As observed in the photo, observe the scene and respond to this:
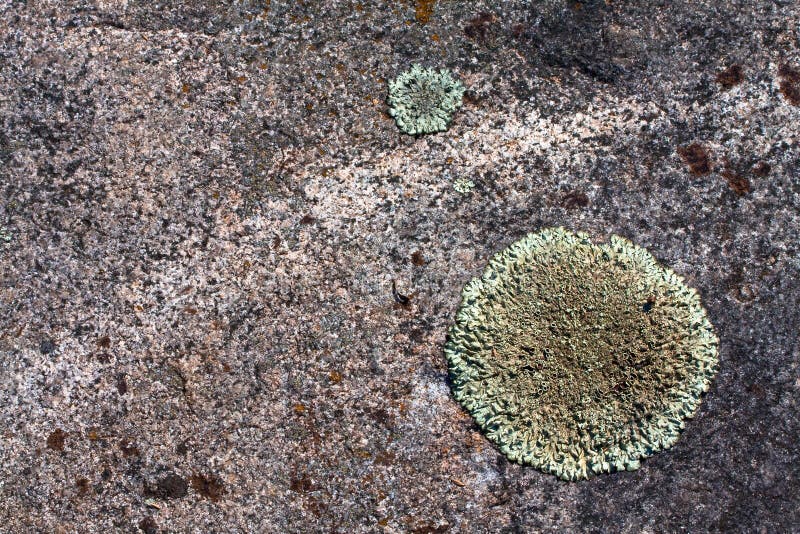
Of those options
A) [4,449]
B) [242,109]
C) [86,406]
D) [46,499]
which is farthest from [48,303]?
[242,109]

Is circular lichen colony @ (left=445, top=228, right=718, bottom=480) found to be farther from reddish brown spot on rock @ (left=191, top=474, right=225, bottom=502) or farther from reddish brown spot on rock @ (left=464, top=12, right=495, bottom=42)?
reddish brown spot on rock @ (left=191, top=474, right=225, bottom=502)

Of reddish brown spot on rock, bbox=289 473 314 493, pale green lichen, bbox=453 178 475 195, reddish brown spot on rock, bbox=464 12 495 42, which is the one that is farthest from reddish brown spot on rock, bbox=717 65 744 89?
reddish brown spot on rock, bbox=289 473 314 493

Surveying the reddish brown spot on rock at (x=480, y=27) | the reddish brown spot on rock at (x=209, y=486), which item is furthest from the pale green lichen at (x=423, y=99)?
Answer: the reddish brown spot on rock at (x=209, y=486)

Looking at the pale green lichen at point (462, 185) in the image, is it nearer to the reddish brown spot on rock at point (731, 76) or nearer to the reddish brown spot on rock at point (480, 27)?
the reddish brown spot on rock at point (480, 27)

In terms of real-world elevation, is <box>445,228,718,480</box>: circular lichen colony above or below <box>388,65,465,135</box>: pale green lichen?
below

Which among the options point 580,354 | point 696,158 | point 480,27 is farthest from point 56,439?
point 696,158

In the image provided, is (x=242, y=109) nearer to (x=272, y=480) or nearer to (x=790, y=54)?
(x=272, y=480)

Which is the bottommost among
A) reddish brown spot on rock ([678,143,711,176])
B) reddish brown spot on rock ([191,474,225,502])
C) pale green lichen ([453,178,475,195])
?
reddish brown spot on rock ([191,474,225,502])

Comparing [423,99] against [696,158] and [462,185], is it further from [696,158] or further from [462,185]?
[696,158]
